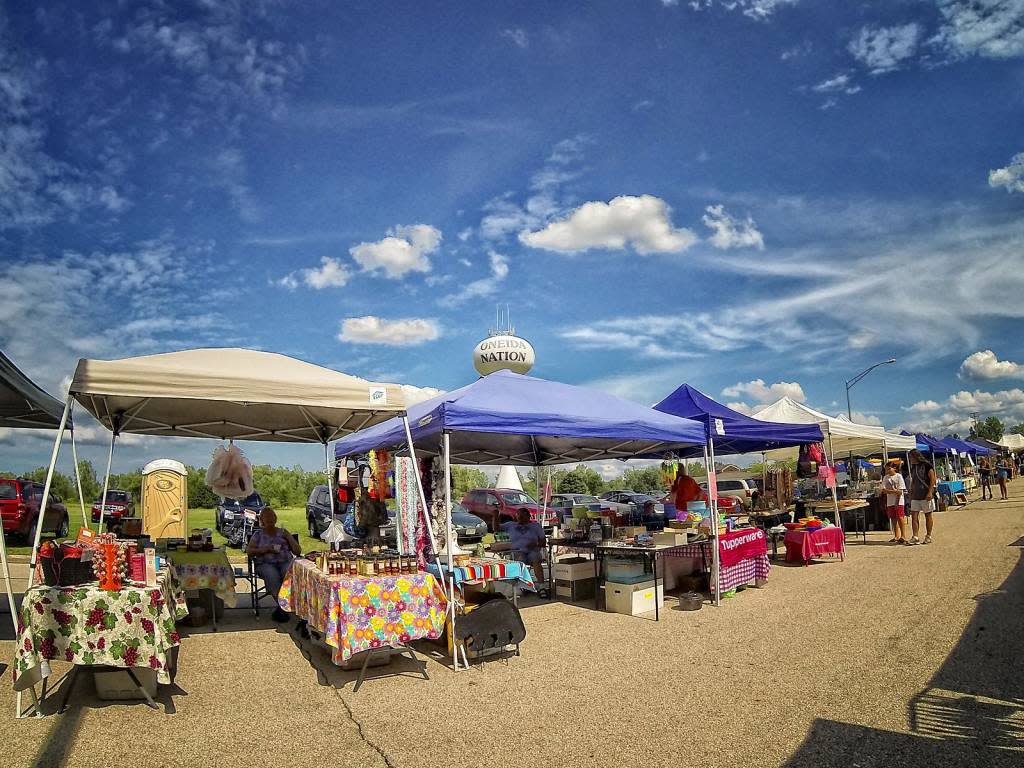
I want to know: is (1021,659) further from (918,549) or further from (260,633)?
(918,549)

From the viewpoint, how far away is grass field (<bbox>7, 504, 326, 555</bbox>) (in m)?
16.0

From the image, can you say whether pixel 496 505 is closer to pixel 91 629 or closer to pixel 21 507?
pixel 21 507

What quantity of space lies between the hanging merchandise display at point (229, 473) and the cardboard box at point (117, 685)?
172 inches

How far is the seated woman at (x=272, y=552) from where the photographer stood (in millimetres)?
8227

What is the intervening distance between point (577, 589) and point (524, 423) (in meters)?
3.08

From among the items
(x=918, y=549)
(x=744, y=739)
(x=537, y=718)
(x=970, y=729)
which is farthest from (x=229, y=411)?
(x=918, y=549)

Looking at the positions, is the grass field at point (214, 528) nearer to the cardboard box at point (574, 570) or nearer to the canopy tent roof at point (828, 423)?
the cardboard box at point (574, 570)

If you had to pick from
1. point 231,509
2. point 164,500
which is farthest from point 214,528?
point 164,500

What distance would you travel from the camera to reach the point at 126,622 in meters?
4.71

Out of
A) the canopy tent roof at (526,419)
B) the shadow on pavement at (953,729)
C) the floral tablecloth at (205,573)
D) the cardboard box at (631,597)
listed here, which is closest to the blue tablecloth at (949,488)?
the canopy tent roof at (526,419)

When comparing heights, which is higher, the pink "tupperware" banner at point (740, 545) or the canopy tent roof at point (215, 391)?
the canopy tent roof at point (215, 391)

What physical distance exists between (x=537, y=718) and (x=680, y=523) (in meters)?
5.26

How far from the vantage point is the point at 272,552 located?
27.2 ft

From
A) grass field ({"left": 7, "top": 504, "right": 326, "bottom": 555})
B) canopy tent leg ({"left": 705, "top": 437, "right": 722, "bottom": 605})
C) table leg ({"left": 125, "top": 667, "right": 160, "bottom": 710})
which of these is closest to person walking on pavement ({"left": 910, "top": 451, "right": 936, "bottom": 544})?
canopy tent leg ({"left": 705, "top": 437, "right": 722, "bottom": 605})
